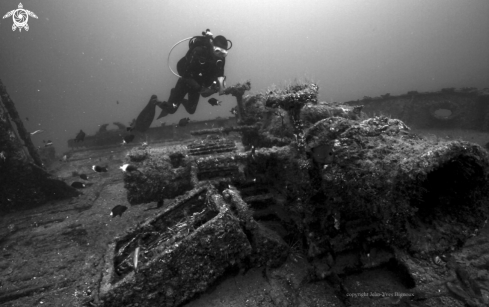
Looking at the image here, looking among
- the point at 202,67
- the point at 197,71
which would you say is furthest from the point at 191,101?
the point at 202,67

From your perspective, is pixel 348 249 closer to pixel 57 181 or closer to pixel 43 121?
pixel 57 181

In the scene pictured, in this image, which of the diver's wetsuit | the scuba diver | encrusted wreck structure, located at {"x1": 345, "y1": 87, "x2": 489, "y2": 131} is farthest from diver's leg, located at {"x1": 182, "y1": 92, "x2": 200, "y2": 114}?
encrusted wreck structure, located at {"x1": 345, "y1": 87, "x2": 489, "y2": 131}

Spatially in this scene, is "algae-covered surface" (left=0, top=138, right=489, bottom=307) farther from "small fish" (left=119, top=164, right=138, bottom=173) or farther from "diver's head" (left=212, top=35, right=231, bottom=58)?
"diver's head" (left=212, top=35, right=231, bottom=58)

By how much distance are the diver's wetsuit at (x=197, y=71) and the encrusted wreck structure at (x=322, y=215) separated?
16.9 feet

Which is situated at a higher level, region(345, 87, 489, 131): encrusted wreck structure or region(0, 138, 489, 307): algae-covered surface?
region(345, 87, 489, 131): encrusted wreck structure

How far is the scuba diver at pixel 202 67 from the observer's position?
8.99m

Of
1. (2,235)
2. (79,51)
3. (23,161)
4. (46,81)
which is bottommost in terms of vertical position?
(2,235)

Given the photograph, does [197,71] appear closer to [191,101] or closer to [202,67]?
[202,67]

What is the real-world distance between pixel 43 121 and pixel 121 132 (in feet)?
328

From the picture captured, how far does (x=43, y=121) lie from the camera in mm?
87875

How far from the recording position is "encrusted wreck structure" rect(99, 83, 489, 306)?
9.00ft

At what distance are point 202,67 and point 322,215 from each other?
7.69 metres

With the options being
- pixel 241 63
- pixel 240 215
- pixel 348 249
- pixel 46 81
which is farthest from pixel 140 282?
pixel 241 63

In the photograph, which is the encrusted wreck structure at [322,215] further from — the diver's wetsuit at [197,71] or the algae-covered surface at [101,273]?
the diver's wetsuit at [197,71]
